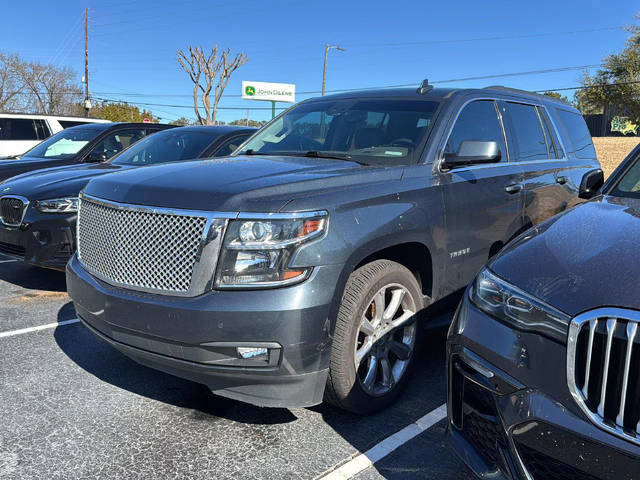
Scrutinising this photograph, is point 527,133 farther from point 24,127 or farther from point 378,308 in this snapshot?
point 24,127

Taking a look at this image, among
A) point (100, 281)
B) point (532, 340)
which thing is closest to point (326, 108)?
point (100, 281)

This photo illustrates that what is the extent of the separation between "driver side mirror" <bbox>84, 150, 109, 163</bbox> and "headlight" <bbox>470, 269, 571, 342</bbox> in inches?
258

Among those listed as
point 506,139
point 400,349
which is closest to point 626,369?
point 400,349

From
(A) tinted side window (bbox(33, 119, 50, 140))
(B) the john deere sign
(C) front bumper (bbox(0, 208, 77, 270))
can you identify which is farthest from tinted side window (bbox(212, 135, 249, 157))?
(B) the john deere sign

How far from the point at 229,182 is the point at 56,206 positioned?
3.19 metres

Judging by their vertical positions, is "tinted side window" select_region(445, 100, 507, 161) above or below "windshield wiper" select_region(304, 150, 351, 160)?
above

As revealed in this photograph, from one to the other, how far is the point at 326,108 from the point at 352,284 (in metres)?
2.06

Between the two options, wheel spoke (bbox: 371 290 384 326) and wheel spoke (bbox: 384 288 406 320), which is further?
wheel spoke (bbox: 384 288 406 320)

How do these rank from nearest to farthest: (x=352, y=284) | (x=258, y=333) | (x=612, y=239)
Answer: (x=612, y=239)
(x=258, y=333)
(x=352, y=284)

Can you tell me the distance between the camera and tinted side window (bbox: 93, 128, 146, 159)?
8109 mm

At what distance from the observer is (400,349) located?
10.6 ft

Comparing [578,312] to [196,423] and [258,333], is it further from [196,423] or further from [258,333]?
[196,423]

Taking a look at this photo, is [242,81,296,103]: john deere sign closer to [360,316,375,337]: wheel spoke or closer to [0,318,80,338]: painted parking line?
[0,318,80,338]: painted parking line

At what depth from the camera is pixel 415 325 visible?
129 inches
